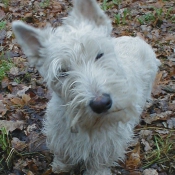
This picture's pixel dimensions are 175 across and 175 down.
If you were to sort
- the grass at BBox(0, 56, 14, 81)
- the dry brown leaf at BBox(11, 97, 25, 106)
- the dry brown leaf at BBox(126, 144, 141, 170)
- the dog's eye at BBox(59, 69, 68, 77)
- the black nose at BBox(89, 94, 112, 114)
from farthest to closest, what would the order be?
the grass at BBox(0, 56, 14, 81) → the dry brown leaf at BBox(11, 97, 25, 106) → the dry brown leaf at BBox(126, 144, 141, 170) → the dog's eye at BBox(59, 69, 68, 77) → the black nose at BBox(89, 94, 112, 114)

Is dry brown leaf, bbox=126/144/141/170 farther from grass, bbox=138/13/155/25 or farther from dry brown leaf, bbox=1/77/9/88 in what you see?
grass, bbox=138/13/155/25

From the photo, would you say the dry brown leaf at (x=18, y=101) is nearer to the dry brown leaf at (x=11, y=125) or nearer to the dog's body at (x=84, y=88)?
the dry brown leaf at (x=11, y=125)

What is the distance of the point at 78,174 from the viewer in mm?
4113

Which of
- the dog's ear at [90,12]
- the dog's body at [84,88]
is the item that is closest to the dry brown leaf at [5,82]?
the dog's body at [84,88]

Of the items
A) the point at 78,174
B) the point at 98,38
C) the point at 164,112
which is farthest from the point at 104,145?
the point at 164,112

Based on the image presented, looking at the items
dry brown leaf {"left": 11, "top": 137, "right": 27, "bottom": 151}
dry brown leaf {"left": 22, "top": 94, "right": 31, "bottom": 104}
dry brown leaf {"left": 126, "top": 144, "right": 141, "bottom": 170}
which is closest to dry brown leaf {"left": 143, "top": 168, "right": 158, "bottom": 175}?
dry brown leaf {"left": 126, "top": 144, "right": 141, "bottom": 170}

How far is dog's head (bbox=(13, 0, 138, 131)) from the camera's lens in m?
2.88

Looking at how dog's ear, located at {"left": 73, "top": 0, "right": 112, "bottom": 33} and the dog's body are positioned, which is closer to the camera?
the dog's body

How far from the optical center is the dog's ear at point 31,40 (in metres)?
3.29

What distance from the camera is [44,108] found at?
493 centimetres

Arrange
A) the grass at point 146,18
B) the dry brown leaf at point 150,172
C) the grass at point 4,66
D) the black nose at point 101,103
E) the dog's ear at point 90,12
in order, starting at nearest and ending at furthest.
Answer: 1. the black nose at point 101,103
2. the dog's ear at point 90,12
3. the dry brown leaf at point 150,172
4. the grass at point 4,66
5. the grass at point 146,18

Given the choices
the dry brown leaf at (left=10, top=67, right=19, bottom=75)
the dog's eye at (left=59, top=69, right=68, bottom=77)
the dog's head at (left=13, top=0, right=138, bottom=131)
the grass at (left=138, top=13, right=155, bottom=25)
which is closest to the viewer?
the dog's head at (left=13, top=0, right=138, bottom=131)

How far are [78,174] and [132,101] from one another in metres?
1.42

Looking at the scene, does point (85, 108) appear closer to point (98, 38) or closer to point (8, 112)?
point (98, 38)
